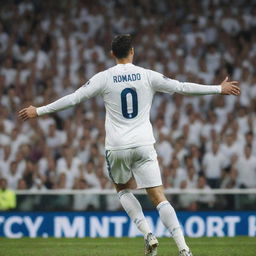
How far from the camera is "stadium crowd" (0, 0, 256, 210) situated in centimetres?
1443

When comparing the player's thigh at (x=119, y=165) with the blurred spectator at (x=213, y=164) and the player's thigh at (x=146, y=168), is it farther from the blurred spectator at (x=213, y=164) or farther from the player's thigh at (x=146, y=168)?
the blurred spectator at (x=213, y=164)

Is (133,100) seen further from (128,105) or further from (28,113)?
(28,113)

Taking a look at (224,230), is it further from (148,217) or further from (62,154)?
(62,154)

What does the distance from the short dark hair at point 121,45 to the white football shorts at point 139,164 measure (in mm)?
924

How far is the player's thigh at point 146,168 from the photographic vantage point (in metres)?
7.99

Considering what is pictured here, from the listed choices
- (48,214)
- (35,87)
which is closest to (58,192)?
(48,214)

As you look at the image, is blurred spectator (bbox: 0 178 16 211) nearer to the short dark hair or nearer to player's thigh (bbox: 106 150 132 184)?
player's thigh (bbox: 106 150 132 184)

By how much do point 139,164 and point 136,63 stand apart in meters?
9.42

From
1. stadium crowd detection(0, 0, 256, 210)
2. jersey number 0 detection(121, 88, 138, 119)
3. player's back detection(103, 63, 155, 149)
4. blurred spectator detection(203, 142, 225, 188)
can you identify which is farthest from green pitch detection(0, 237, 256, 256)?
blurred spectator detection(203, 142, 225, 188)

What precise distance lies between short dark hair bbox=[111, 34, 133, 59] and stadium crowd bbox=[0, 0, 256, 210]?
5973 millimetres

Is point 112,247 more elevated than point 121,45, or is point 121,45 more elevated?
point 121,45

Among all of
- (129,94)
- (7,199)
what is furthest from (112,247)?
(7,199)

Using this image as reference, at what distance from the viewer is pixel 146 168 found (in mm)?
8016

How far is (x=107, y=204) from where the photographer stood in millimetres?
13266
